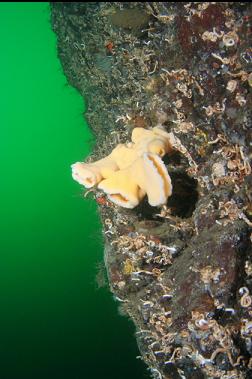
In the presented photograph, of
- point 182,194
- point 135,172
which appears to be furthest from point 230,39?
point 182,194

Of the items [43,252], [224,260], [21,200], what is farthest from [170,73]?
[21,200]

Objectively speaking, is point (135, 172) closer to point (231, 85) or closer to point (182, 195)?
point (182, 195)

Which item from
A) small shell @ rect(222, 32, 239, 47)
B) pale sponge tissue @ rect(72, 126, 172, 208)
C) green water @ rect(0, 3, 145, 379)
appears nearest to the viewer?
small shell @ rect(222, 32, 239, 47)

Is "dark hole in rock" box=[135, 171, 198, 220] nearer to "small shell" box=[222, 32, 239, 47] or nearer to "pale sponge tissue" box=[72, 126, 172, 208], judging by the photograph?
"pale sponge tissue" box=[72, 126, 172, 208]

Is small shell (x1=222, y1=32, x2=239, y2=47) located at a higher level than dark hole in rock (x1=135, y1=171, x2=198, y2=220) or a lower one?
higher

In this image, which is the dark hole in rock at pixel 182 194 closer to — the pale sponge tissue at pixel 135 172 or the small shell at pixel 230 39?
the pale sponge tissue at pixel 135 172

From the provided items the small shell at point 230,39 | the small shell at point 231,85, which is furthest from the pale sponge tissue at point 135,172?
the small shell at point 230,39

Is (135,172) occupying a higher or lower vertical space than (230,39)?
lower

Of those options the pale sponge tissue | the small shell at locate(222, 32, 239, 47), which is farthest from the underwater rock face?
the pale sponge tissue
